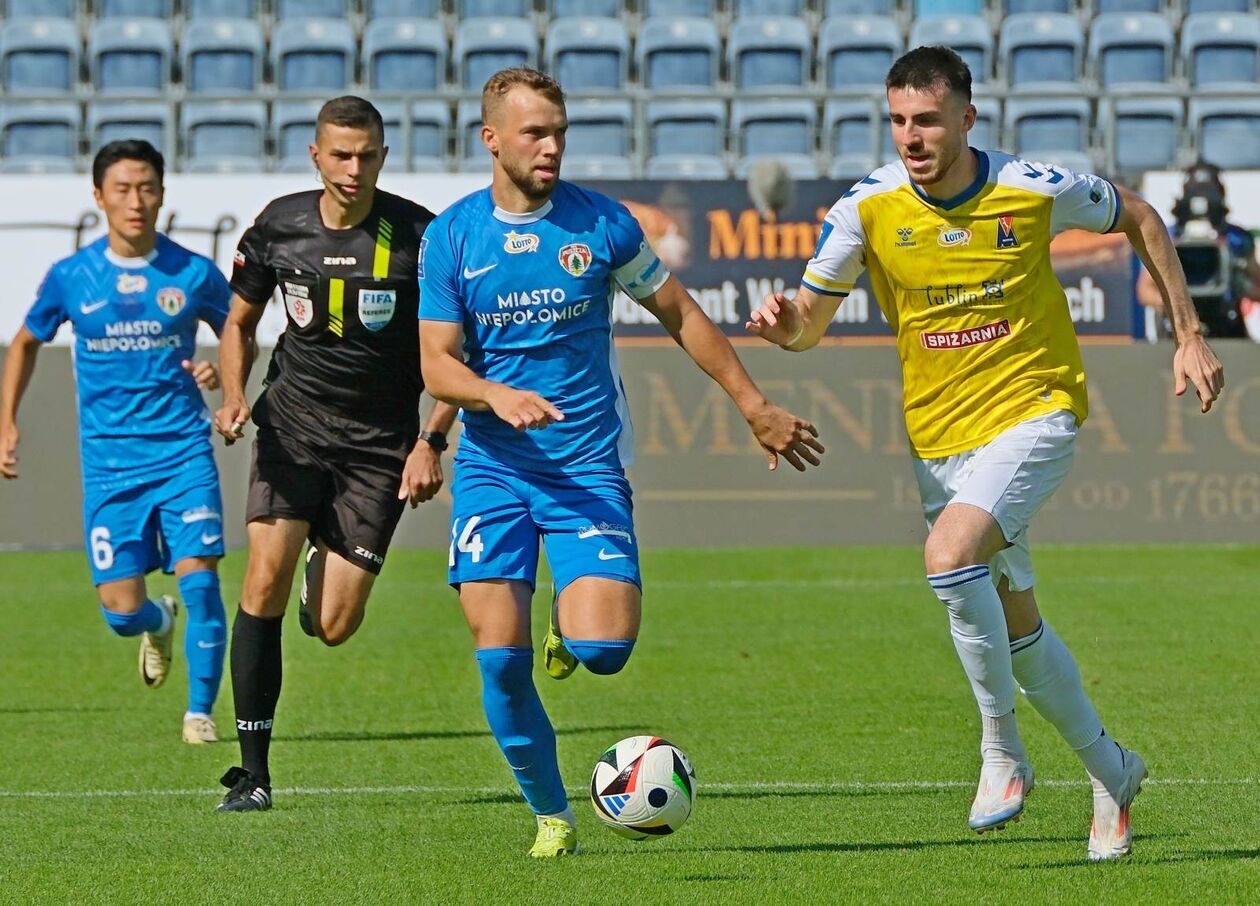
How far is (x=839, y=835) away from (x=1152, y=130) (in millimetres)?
14502

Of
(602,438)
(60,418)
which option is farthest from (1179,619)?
A: (60,418)

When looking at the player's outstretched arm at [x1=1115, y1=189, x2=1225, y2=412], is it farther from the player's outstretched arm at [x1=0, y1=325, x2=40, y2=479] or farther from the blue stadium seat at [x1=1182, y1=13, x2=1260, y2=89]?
the blue stadium seat at [x1=1182, y1=13, x2=1260, y2=89]

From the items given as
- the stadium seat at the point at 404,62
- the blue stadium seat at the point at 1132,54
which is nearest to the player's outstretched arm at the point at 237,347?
the stadium seat at the point at 404,62

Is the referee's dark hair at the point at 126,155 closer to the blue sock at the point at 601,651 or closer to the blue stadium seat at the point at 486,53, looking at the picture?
the blue sock at the point at 601,651

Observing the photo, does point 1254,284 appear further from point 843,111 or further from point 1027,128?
point 843,111

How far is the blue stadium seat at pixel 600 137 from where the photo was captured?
19172 mm

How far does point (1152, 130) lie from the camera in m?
19.4

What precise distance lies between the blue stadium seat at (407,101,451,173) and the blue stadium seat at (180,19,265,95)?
7.02ft

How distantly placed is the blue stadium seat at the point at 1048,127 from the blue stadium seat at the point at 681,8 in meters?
3.73

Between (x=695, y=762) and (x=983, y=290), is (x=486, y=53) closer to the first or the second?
(x=695, y=762)

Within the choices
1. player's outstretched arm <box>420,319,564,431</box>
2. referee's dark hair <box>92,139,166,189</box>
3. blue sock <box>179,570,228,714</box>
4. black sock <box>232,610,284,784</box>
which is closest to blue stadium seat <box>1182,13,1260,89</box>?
referee's dark hair <box>92,139,166,189</box>

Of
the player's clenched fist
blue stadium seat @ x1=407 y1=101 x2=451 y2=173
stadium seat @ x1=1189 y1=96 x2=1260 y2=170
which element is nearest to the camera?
the player's clenched fist

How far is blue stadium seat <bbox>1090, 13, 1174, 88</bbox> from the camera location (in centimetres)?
2058

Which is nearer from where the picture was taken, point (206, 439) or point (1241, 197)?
point (206, 439)
